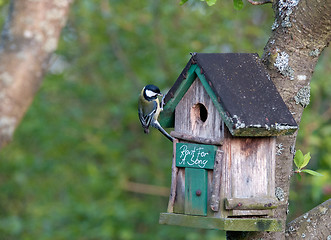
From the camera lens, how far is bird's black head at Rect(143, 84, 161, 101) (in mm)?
3329

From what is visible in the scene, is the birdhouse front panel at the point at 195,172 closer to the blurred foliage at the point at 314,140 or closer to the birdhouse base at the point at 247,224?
the birdhouse base at the point at 247,224

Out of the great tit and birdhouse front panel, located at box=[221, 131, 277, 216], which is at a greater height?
the great tit

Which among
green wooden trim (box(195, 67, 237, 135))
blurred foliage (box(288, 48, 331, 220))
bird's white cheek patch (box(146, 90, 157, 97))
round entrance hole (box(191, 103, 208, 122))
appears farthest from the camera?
blurred foliage (box(288, 48, 331, 220))

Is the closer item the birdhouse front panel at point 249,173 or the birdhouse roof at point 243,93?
the birdhouse roof at point 243,93

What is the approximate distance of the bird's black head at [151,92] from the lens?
3329 mm

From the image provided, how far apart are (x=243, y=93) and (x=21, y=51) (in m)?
1.75

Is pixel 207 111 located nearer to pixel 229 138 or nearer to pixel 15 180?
pixel 229 138

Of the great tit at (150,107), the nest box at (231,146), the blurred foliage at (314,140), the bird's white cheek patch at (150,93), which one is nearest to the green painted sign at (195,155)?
the nest box at (231,146)

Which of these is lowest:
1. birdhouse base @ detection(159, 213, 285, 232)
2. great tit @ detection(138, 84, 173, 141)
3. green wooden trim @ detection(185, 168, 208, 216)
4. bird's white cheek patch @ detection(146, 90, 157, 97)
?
birdhouse base @ detection(159, 213, 285, 232)

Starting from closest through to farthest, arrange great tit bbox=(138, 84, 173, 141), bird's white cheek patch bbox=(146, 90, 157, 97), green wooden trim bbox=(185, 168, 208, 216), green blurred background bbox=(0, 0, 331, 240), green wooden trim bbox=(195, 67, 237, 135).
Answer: green wooden trim bbox=(195, 67, 237, 135), green wooden trim bbox=(185, 168, 208, 216), great tit bbox=(138, 84, 173, 141), bird's white cheek patch bbox=(146, 90, 157, 97), green blurred background bbox=(0, 0, 331, 240)

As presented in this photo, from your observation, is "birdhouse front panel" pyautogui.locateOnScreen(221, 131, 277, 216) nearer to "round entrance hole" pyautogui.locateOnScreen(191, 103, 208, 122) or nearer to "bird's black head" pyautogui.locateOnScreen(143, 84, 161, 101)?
"round entrance hole" pyautogui.locateOnScreen(191, 103, 208, 122)

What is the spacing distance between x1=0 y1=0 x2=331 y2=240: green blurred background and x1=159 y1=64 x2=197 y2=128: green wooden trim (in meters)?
3.26

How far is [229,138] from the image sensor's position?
2.42 m

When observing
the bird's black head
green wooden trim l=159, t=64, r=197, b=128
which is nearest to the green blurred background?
the bird's black head
